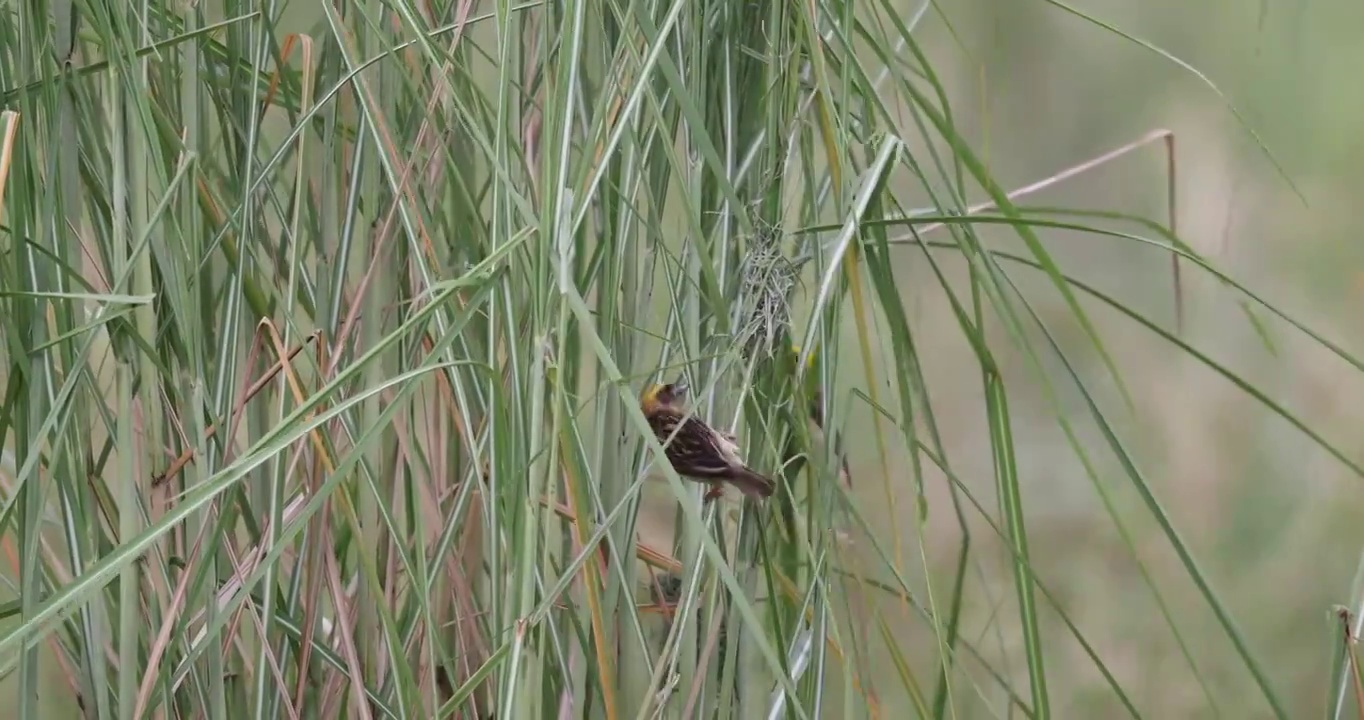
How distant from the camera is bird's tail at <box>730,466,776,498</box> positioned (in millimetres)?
286

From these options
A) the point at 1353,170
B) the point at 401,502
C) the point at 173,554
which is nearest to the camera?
the point at 173,554

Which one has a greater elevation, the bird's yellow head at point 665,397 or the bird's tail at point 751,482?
the bird's yellow head at point 665,397

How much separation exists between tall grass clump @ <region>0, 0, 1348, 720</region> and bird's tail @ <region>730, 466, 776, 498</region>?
0.02 m

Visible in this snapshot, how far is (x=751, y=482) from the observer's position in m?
0.29

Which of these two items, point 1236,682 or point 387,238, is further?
point 1236,682

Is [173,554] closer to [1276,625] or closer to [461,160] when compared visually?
[461,160]

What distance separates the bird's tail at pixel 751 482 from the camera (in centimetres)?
29

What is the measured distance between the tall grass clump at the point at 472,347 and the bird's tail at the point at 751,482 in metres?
0.02

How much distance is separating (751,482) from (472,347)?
13 cm

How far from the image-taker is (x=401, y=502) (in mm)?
467

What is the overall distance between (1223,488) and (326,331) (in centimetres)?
68

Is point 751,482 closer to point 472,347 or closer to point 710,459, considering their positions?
point 710,459

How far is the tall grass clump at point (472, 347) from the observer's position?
27 centimetres

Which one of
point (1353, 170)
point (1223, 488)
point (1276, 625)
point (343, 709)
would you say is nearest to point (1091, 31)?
point (1353, 170)
